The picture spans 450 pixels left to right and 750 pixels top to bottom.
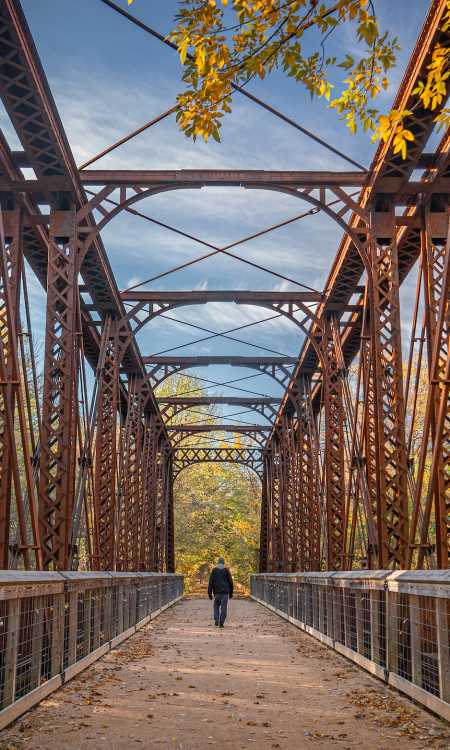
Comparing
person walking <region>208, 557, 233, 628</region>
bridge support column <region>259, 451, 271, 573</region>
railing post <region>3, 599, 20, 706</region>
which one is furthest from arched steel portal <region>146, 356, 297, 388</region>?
railing post <region>3, 599, 20, 706</region>

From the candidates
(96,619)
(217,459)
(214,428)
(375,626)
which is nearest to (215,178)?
(96,619)

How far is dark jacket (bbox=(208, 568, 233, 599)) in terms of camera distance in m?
16.4

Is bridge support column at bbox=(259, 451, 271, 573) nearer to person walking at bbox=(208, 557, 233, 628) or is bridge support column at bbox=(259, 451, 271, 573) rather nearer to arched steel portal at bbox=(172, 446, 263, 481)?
arched steel portal at bbox=(172, 446, 263, 481)

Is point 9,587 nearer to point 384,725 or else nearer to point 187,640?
point 384,725

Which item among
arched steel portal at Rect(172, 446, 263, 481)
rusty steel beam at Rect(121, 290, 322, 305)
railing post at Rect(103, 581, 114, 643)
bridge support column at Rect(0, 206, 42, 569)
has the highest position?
rusty steel beam at Rect(121, 290, 322, 305)

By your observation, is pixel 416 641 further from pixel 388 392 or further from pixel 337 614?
pixel 388 392

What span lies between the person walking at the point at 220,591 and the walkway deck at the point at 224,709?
6.37 m

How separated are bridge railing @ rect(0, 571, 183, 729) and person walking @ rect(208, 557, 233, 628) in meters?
5.35

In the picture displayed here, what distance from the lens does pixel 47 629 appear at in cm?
666

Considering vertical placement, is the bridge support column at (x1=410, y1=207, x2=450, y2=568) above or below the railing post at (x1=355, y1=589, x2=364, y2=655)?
above

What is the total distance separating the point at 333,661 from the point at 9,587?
5102 mm

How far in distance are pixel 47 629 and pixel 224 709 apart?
158cm

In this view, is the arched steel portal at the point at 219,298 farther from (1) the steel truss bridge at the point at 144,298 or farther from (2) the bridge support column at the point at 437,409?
A: (2) the bridge support column at the point at 437,409

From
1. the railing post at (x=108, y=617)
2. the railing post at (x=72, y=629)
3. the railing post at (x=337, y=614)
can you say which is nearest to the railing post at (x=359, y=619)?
the railing post at (x=337, y=614)
